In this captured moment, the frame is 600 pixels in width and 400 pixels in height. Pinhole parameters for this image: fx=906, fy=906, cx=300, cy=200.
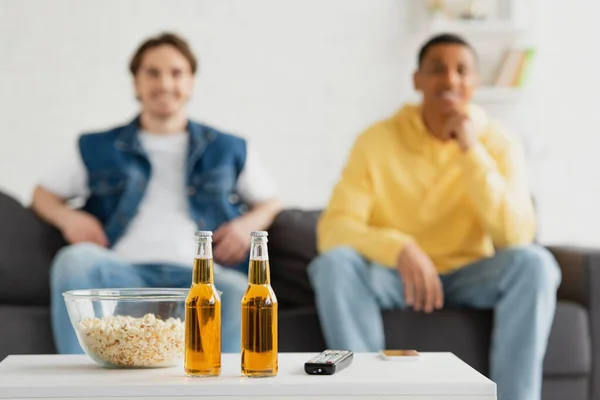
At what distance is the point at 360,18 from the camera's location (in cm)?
412

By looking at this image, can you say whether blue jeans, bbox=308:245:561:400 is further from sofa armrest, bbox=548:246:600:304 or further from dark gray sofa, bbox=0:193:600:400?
sofa armrest, bbox=548:246:600:304

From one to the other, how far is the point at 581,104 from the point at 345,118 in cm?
114

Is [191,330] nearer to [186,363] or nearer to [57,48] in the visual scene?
[186,363]

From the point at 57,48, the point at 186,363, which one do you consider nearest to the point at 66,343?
the point at 186,363

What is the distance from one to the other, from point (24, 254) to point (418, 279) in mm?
1229

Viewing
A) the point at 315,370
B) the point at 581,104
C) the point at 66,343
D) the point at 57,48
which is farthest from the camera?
the point at 581,104

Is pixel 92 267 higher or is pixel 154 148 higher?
pixel 154 148

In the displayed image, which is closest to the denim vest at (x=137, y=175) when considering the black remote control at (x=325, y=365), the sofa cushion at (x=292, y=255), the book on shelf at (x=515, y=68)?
the sofa cushion at (x=292, y=255)

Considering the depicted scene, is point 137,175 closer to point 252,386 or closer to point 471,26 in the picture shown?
point 252,386

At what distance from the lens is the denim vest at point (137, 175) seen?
9.21ft

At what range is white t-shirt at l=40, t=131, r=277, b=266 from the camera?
274cm

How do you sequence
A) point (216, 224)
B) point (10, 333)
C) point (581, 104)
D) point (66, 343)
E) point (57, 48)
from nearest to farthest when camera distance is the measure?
point (66, 343), point (10, 333), point (216, 224), point (57, 48), point (581, 104)

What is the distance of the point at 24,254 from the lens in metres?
2.81

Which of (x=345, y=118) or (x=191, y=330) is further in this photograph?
(x=345, y=118)
